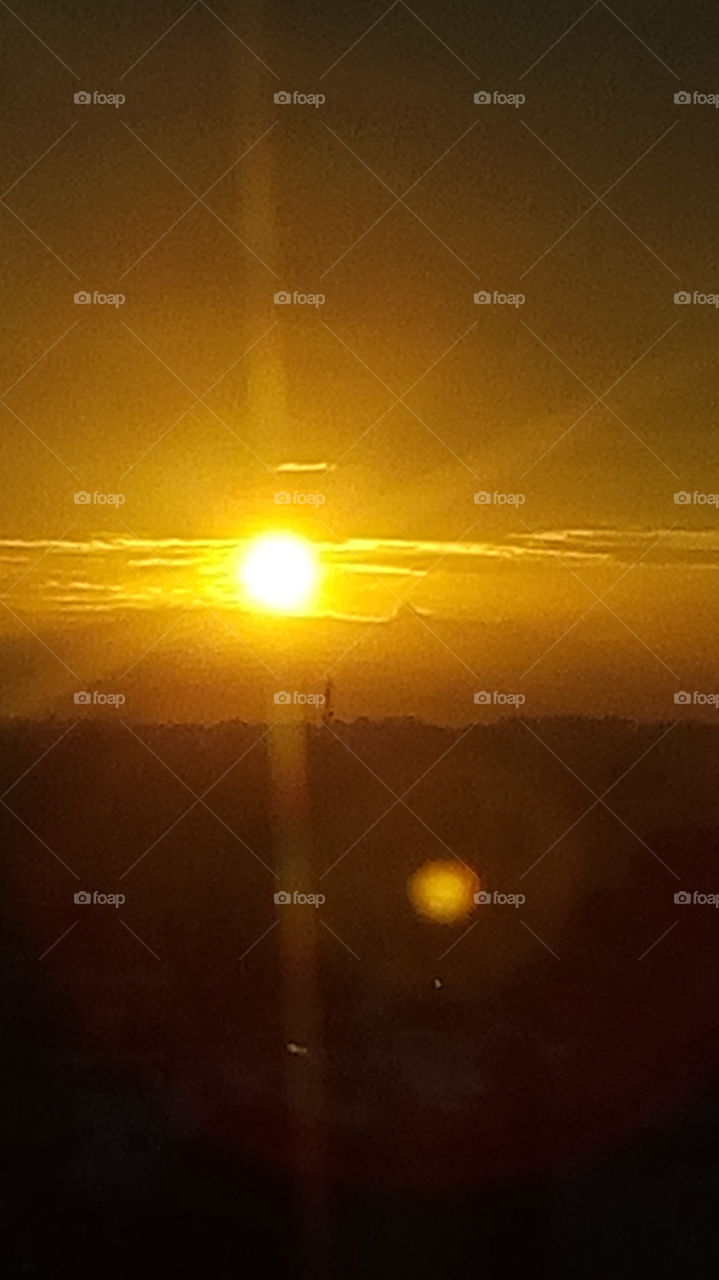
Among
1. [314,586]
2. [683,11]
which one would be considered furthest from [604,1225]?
[683,11]

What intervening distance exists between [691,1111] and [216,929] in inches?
34.5

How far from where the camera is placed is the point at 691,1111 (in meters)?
2.26

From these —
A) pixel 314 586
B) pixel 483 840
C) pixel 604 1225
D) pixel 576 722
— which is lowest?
pixel 604 1225

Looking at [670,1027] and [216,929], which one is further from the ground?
[216,929]

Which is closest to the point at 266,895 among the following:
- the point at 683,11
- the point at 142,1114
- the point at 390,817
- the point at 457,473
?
the point at 390,817

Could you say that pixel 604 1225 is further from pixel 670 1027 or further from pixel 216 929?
pixel 216 929

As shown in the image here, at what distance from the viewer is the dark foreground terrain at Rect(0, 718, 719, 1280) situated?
2.24 metres

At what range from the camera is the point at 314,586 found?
2293 mm

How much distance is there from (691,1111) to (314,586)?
1115 mm

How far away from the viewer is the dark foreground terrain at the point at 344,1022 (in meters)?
2.24

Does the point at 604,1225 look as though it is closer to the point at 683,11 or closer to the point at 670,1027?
the point at 670,1027

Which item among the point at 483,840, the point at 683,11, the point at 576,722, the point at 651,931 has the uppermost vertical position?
the point at 683,11

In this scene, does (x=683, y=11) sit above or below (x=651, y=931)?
above

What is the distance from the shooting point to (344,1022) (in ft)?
7.34
